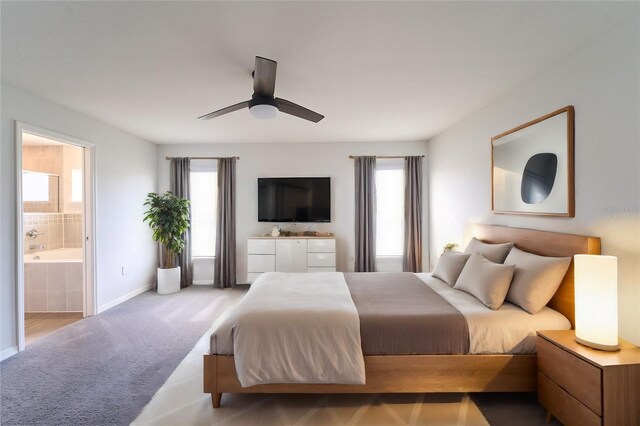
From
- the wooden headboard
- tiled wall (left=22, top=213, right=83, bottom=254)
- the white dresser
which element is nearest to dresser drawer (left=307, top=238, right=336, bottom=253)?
the white dresser

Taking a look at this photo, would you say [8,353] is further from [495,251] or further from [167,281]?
[495,251]

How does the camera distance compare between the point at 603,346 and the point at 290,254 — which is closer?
the point at 603,346

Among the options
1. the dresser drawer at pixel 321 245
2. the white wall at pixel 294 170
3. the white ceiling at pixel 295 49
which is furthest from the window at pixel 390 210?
the white ceiling at pixel 295 49

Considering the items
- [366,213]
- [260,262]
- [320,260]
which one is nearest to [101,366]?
[260,262]

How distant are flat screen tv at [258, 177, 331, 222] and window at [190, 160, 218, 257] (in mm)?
912

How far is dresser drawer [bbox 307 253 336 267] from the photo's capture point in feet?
15.5

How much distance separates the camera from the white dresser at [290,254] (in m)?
4.70

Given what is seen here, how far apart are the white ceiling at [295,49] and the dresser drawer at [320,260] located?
2.39 meters

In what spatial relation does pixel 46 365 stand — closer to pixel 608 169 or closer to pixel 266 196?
pixel 266 196

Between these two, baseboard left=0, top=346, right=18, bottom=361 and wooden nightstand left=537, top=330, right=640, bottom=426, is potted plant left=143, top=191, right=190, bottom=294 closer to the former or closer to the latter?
baseboard left=0, top=346, right=18, bottom=361

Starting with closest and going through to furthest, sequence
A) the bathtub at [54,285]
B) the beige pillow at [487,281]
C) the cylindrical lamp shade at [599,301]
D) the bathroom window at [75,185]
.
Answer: the cylindrical lamp shade at [599,301] < the beige pillow at [487,281] < the bathtub at [54,285] < the bathroom window at [75,185]

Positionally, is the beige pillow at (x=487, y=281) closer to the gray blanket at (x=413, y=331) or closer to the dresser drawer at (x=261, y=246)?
the gray blanket at (x=413, y=331)

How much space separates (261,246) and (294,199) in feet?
3.36

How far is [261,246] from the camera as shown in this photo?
474 centimetres
